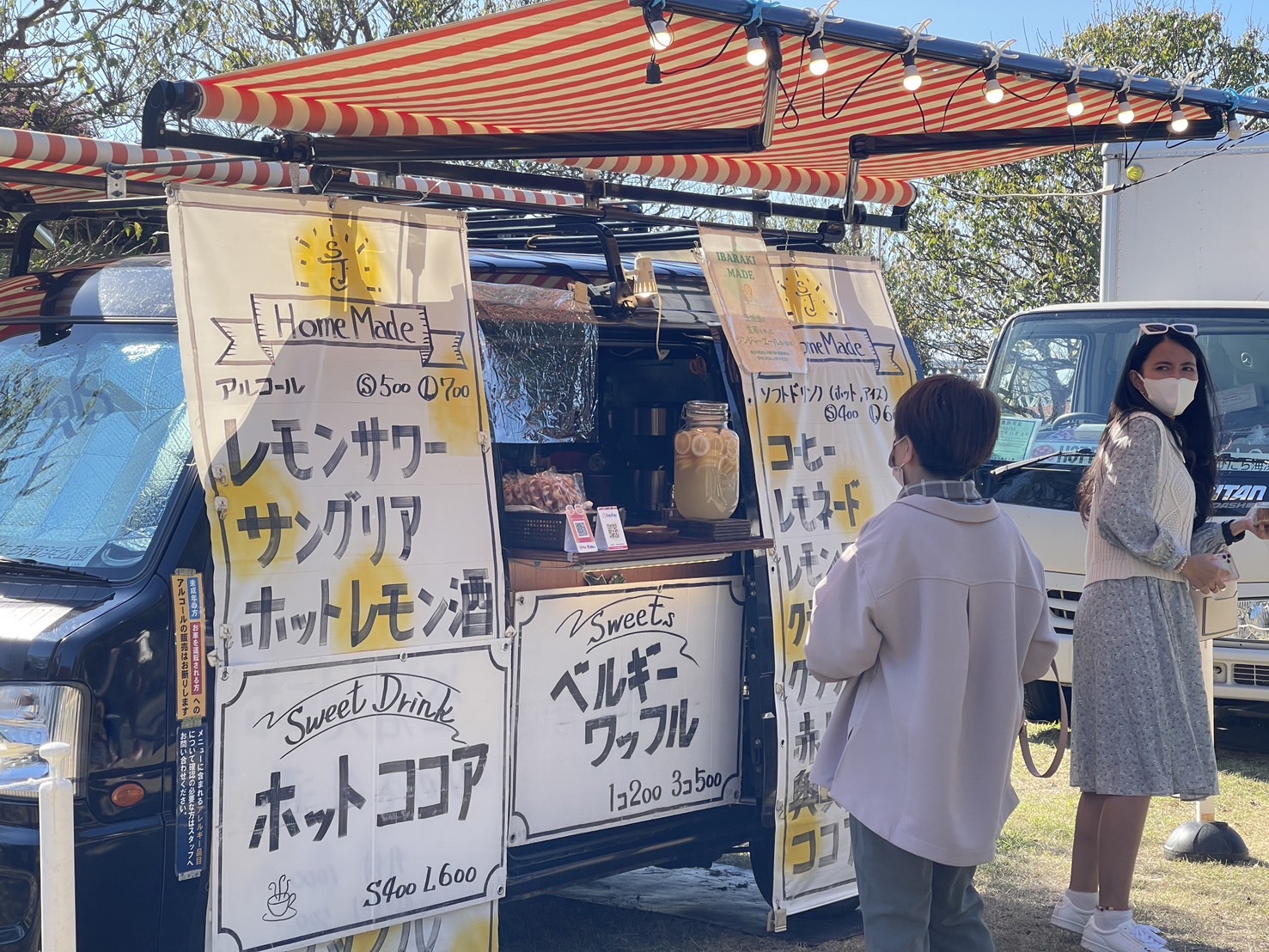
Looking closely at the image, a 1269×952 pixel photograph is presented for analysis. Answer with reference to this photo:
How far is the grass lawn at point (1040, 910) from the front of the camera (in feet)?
14.9

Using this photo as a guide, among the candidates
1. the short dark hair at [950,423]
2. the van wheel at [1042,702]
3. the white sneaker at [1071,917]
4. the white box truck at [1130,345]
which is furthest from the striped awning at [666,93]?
the van wheel at [1042,702]

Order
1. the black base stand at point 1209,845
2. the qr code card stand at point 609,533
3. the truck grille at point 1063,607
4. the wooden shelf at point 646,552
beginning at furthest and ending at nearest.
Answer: the truck grille at point 1063,607
the black base stand at point 1209,845
the qr code card stand at point 609,533
the wooden shelf at point 646,552

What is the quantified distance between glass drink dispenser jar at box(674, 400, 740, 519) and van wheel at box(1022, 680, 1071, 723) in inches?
154

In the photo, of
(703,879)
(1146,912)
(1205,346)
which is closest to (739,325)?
(703,879)

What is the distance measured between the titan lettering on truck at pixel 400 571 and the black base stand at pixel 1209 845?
1.74m

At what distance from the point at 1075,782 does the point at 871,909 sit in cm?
164

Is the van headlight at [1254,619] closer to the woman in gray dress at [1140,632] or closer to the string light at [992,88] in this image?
the woman in gray dress at [1140,632]

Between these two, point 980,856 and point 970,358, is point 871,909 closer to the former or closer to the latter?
point 980,856

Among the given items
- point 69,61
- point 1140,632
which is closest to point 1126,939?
point 1140,632

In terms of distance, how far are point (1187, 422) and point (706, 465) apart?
1.66 meters

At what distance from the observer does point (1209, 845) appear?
18.0 ft

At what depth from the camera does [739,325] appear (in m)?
4.46

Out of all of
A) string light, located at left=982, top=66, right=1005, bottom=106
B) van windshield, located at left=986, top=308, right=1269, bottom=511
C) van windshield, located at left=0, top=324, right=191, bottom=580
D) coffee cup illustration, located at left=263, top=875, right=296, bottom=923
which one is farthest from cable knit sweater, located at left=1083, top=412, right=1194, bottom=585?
van windshield, located at left=0, top=324, right=191, bottom=580

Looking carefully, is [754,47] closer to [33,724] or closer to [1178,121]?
[1178,121]
